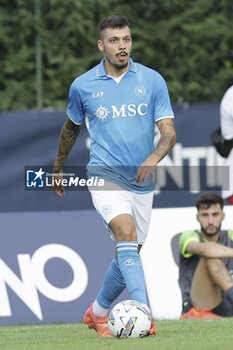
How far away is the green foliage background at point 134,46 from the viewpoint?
1501cm

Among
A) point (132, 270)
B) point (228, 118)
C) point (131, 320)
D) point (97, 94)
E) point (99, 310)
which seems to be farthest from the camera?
point (228, 118)

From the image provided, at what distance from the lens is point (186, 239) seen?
1018 centimetres

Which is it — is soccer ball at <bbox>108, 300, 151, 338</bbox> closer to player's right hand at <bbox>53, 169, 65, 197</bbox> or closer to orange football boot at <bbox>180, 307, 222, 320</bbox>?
player's right hand at <bbox>53, 169, 65, 197</bbox>

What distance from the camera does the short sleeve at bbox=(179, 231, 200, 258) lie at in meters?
10.1

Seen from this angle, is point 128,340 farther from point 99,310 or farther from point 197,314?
point 197,314

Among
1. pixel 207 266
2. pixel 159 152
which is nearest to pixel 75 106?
pixel 159 152

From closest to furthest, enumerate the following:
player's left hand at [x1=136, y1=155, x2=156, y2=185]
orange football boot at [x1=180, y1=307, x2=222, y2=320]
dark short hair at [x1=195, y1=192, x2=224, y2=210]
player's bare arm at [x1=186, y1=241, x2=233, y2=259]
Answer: player's left hand at [x1=136, y1=155, x2=156, y2=185] → orange football boot at [x1=180, y1=307, x2=222, y2=320] → player's bare arm at [x1=186, y1=241, x2=233, y2=259] → dark short hair at [x1=195, y1=192, x2=224, y2=210]

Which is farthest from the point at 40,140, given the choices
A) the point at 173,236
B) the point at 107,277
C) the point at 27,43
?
the point at 107,277

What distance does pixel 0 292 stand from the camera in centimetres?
1005

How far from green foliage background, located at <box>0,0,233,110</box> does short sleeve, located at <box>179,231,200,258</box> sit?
5.14 metres

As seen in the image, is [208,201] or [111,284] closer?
[111,284]

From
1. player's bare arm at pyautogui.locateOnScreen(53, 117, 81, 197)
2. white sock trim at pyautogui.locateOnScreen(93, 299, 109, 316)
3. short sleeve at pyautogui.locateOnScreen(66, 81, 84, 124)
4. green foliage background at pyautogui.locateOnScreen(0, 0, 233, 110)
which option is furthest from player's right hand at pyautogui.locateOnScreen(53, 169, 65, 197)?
green foliage background at pyautogui.locateOnScreen(0, 0, 233, 110)

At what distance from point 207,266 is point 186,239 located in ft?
1.08

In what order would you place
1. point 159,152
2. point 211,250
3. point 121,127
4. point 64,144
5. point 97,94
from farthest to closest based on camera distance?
point 211,250 → point 64,144 → point 97,94 → point 121,127 → point 159,152
